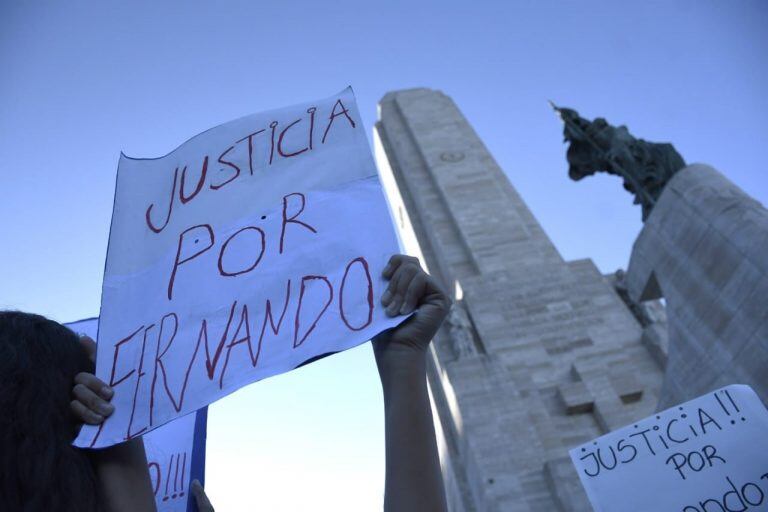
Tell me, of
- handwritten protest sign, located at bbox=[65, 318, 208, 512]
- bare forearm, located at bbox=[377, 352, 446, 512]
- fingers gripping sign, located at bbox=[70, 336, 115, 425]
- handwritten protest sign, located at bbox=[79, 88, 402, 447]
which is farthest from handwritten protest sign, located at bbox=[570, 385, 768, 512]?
fingers gripping sign, located at bbox=[70, 336, 115, 425]

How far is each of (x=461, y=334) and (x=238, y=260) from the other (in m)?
→ 9.12

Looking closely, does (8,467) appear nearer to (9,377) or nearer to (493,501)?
(9,377)

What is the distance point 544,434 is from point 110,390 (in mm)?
8507

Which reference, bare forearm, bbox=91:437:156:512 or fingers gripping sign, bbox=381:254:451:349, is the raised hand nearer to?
fingers gripping sign, bbox=381:254:451:349

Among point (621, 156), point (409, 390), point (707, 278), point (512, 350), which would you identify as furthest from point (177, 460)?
→ point (512, 350)

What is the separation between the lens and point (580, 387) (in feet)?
33.9

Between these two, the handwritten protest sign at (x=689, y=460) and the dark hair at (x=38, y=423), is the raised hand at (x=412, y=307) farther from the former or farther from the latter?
the handwritten protest sign at (x=689, y=460)

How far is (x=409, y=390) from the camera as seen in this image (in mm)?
1720

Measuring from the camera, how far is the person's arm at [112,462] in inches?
62.4

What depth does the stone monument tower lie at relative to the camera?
891 cm

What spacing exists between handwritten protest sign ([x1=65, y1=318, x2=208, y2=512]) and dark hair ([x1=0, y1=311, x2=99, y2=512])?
3.30 ft

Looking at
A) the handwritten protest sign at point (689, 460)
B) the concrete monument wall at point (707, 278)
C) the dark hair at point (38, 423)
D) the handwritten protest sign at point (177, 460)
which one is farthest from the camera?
the concrete monument wall at point (707, 278)

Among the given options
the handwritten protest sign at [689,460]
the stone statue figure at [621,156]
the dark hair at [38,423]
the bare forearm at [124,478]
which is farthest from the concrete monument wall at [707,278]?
the dark hair at [38,423]

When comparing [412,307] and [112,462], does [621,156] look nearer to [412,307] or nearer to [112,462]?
[412,307]
